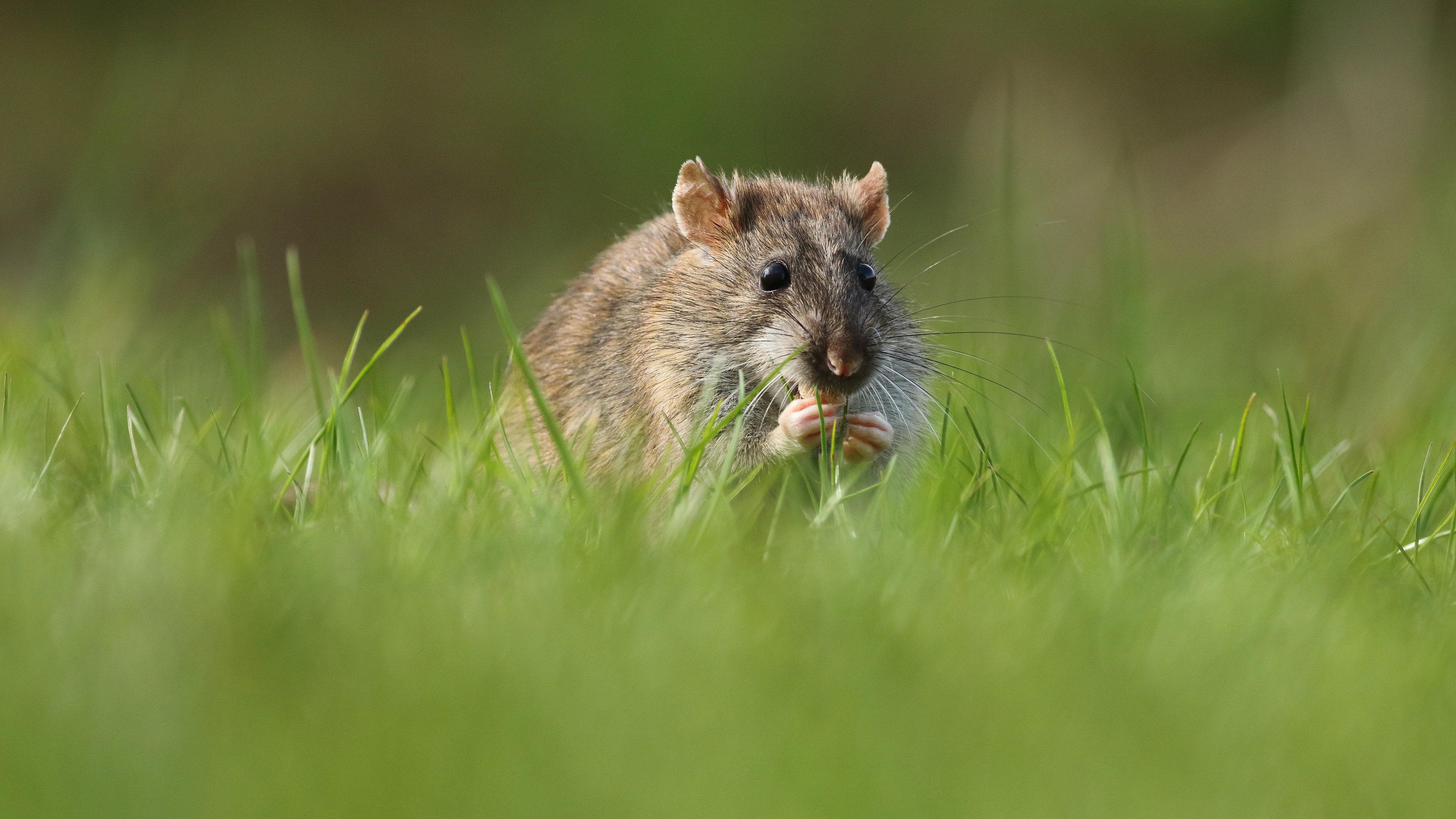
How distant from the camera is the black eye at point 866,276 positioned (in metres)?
4.10

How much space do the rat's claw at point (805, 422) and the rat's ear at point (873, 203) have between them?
93 centimetres

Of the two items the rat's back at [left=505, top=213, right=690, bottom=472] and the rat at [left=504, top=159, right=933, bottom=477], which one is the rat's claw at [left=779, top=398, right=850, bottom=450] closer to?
the rat at [left=504, top=159, right=933, bottom=477]

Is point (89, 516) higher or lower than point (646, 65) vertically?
lower

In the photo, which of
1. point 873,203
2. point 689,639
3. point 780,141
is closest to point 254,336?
point 873,203

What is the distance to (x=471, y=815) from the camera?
1.81m

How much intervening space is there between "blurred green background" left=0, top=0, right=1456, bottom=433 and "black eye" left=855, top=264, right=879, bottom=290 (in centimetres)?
252

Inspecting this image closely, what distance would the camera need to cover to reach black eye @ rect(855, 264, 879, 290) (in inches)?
161

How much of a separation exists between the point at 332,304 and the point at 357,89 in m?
2.43

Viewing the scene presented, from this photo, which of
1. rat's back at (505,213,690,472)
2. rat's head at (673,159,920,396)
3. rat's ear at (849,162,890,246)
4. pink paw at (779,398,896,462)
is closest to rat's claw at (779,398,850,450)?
pink paw at (779,398,896,462)

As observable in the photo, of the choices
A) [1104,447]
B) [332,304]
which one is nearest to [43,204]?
[332,304]

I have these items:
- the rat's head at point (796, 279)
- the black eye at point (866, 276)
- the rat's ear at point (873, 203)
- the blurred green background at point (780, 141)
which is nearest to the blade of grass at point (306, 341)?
the rat's head at point (796, 279)

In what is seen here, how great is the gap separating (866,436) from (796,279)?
0.60m

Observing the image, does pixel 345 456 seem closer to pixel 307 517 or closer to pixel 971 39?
pixel 307 517

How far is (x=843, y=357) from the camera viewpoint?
3.62 meters
